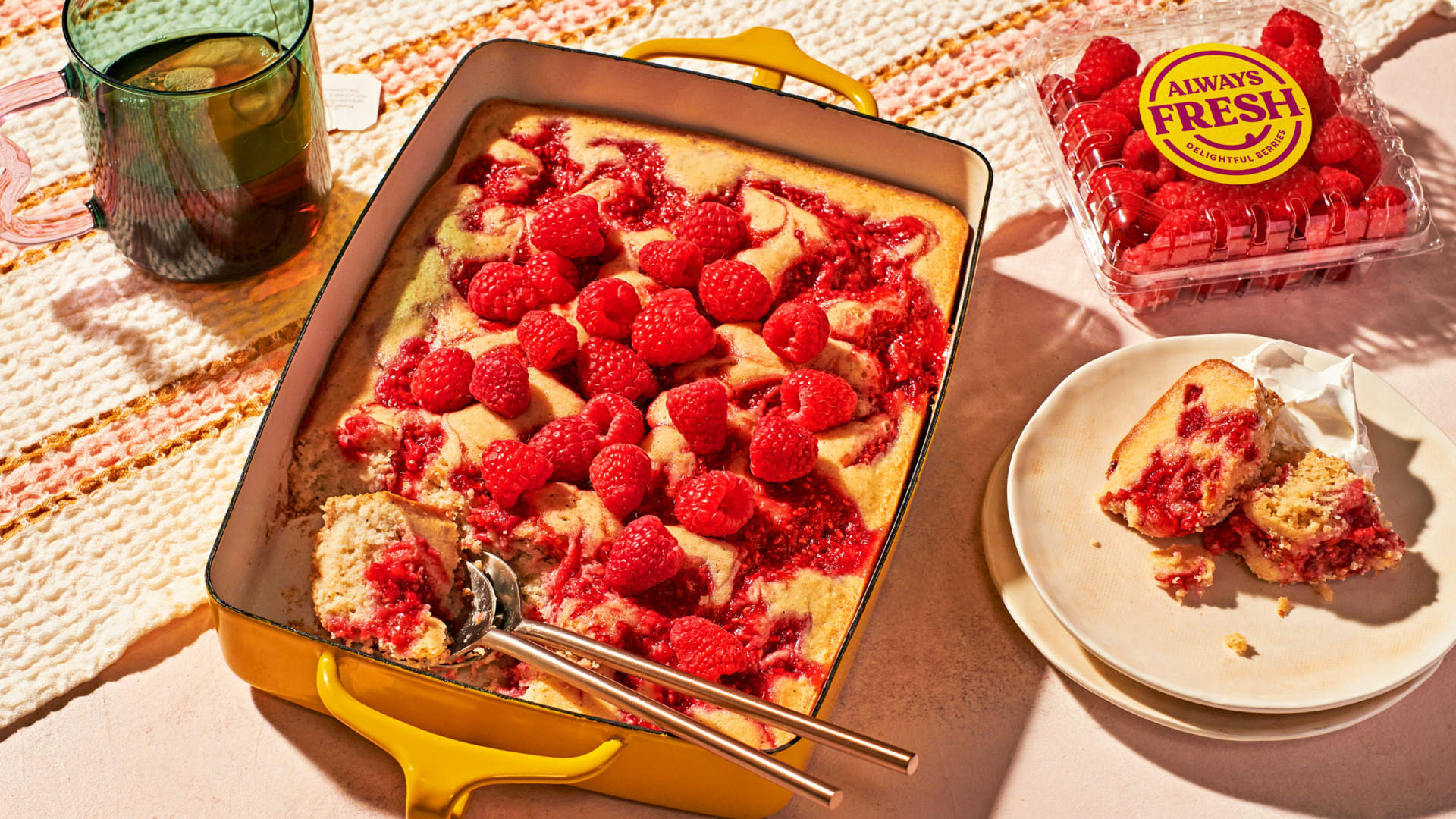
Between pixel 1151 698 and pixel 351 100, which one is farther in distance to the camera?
pixel 351 100

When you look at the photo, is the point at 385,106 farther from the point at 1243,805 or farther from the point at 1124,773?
the point at 1243,805

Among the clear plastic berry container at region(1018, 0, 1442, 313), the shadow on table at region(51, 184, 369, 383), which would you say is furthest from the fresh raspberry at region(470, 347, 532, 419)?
the clear plastic berry container at region(1018, 0, 1442, 313)

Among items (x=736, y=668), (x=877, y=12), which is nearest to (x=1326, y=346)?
(x=877, y=12)

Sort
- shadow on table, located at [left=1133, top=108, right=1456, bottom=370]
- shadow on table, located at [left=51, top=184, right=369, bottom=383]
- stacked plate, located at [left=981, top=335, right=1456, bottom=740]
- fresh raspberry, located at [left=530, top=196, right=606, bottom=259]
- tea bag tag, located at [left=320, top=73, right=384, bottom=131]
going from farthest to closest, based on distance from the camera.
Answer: tea bag tag, located at [left=320, top=73, right=384, bottom=131] < shadow on table, located at [left=1133, top=108, right=1456, bottom=370] < shadow on table, located at [left=51, top=184, right=369, bottom=383] < fresh raspberry, located at [left=530, top=196, right=606, bottom=259] < stacked plate, located at [left=981, top=335, right=1456, bottom=740]

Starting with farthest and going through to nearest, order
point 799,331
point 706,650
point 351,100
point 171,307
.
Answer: point 351,100
point 171,307
point 799,331
point 706,650

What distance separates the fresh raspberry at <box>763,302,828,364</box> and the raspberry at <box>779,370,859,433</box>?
3cm

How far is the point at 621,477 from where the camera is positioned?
1.41 m

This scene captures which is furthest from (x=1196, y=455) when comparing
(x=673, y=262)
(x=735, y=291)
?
(x=673, y=262)

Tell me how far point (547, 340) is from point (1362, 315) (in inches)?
52.2

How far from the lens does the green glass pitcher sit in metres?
1.51

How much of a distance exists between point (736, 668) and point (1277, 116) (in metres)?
1.26

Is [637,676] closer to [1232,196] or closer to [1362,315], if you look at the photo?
[1232,196]

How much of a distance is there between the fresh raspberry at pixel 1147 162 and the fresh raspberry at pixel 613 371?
0.86 meters

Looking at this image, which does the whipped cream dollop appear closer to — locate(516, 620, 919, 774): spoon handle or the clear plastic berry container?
the clear plastic berry container
